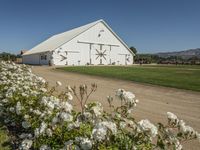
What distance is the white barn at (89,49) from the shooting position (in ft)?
152

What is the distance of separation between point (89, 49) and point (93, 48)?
858 millimetres

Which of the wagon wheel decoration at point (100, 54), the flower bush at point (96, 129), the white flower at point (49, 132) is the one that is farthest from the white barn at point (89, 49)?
the white flower at point (49, 132)

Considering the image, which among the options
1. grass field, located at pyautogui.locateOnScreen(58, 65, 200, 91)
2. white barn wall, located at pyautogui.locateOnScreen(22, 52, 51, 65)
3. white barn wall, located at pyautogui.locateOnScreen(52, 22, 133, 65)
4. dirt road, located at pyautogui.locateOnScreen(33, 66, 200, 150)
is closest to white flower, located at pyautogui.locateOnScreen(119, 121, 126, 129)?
dirt road, located at pyautogui.locateOnScreen(33, 66, 200, 150)

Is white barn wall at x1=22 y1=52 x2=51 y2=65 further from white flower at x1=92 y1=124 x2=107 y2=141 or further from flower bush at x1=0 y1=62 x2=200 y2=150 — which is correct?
white flower at x1=92 y1=124 x2=107 y2=141

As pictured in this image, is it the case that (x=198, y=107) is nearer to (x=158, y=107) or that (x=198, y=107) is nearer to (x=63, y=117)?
(x=158, y=107)

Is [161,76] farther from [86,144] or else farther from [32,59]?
[32,59]

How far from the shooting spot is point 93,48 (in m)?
50.2

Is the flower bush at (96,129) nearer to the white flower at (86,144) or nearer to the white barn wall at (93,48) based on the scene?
the white flower at (86,144)

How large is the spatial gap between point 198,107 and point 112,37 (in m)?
43.4

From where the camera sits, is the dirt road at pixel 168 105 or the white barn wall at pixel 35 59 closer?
the dirt road at pixel 168 105

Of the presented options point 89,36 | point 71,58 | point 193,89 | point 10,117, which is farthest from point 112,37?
point 10,117

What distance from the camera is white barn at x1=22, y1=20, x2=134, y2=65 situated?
152ft

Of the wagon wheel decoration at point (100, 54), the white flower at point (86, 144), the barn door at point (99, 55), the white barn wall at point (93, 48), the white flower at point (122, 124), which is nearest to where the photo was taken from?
the white flower at point (86, 144)

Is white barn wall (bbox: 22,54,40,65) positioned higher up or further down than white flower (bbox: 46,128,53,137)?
higher up
